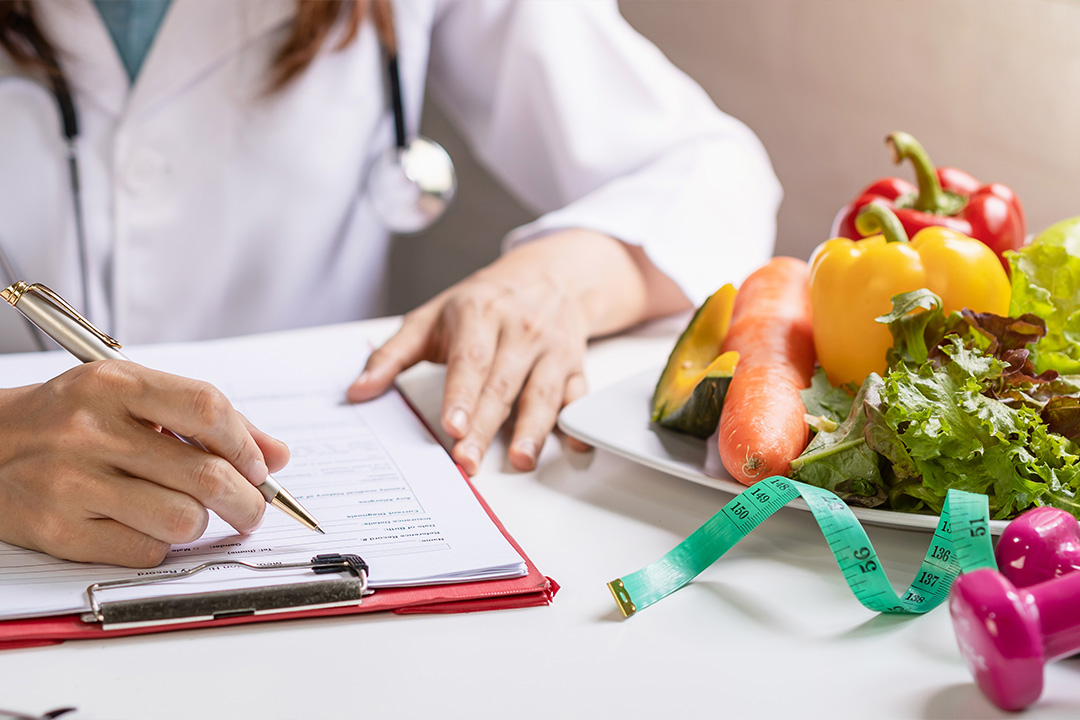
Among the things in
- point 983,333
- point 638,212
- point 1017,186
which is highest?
point 983,333

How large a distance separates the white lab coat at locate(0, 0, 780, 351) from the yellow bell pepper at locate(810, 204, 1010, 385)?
351 millimetres

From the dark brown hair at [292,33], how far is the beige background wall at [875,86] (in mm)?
816

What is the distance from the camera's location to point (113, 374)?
509mm

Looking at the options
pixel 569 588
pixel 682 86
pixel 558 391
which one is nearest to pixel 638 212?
pixel 682 86

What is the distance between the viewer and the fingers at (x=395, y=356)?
2.64 ft

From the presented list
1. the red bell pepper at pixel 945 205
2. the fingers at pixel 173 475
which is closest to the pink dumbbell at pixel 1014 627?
the fingers at pixel 173 475

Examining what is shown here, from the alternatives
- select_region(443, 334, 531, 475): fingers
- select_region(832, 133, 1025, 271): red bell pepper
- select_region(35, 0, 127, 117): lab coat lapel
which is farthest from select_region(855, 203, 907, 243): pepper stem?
select_region(35, 0, 127, 117): lab coat lapel

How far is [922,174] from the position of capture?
1.06m

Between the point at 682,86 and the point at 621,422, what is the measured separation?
727 millimetres

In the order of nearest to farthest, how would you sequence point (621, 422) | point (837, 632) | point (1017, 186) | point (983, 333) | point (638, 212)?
1. point (837, 632)
2. point (983, 333)
3. point (621, 422)
4. point (638, 212)
5. point (1017, 186)

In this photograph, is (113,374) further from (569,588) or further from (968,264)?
(968,264)

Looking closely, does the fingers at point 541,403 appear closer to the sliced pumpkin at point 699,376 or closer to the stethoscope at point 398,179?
the sliced pumpkin at point 699,376

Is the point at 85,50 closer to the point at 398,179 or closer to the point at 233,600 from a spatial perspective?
the point at 398,179

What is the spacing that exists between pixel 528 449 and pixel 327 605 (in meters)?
0.26
